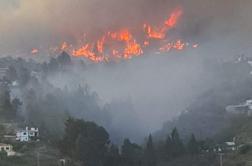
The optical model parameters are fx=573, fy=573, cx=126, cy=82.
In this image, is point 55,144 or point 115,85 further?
point 115,85

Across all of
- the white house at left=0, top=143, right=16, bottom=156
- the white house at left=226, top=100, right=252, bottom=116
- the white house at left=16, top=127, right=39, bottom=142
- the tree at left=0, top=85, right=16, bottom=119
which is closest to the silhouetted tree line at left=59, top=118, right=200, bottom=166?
the white house at left=0, top=143, right=16, bottom=156

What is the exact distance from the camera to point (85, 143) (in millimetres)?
96688

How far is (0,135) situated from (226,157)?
44.3 metres

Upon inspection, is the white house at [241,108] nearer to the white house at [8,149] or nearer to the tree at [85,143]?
the tree at [85,143]

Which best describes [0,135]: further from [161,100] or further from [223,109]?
[161,100]

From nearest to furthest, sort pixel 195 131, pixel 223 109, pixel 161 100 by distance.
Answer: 1. pixel 195 131
2. pixel 223 109
3. pixel 161 100

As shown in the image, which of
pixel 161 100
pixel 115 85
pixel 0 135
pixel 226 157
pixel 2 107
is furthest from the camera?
pixel 115 85

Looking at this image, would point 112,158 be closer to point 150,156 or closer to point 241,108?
point 150,156

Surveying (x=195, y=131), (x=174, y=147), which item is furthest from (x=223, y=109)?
(x=174, y=147)

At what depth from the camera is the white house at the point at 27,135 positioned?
112 meters

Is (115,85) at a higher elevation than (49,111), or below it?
higher

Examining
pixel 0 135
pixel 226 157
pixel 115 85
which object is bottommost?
pixel 226 157

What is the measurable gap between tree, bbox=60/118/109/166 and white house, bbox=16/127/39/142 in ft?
39.3

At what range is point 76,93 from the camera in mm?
156875
